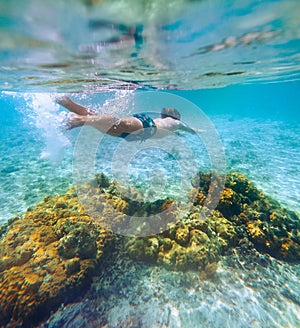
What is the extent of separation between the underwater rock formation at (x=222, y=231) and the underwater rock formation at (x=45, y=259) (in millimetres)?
1225

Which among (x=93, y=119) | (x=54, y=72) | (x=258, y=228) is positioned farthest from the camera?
(x=54, y=72)

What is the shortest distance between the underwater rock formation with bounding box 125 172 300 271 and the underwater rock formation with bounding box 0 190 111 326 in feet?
4.02

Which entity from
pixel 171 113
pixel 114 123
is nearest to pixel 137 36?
pixel 171 113

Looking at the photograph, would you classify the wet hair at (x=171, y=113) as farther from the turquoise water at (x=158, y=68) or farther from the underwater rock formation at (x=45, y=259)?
the underwater rock formation at (x=45, y=259)

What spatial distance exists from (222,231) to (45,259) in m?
4.98

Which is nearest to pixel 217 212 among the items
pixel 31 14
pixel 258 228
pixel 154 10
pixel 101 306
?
pixel 258 228

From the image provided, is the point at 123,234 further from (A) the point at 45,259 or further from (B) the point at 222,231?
(B) the point at 222,231

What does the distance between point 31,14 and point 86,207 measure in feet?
17.4

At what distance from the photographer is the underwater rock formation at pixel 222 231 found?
490cm

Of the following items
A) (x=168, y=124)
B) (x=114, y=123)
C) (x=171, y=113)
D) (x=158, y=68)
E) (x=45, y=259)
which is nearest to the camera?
(x=45, y=259)

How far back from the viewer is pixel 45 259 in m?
4.61

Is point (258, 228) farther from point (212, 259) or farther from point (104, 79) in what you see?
point (104, 79)

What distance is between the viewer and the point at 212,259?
4.83 metres

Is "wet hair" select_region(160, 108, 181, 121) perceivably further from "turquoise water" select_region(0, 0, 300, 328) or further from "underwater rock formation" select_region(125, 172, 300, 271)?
"underwater rock formation" select_region(125, 172, 300, 271)
